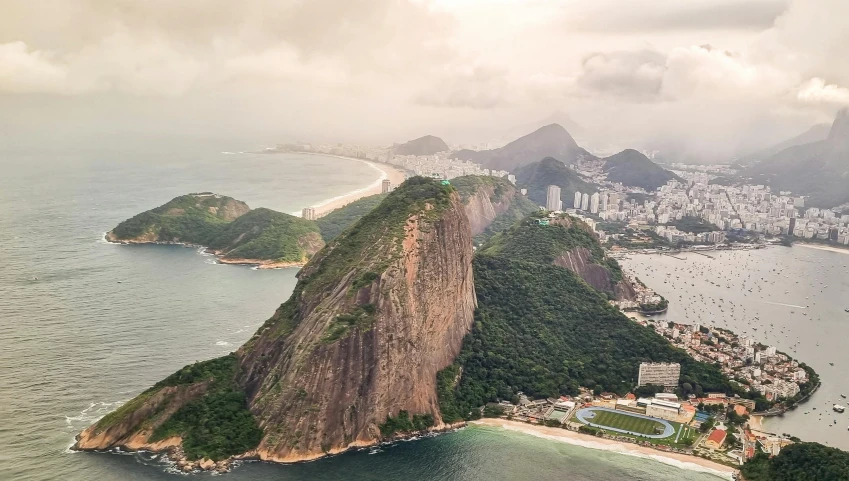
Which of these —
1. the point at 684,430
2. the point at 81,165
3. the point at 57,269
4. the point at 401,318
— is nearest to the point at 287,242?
the point at 57,269

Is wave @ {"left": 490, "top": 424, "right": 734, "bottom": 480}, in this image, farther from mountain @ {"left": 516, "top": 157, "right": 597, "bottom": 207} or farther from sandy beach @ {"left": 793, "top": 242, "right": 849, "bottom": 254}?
mountain @ {"left": 516, "top": 157, "right": 597, "bottom": 207}

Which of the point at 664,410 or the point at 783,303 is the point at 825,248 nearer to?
the point at 783,303

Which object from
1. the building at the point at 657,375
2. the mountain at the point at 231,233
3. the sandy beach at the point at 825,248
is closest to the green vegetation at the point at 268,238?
the mountain at the point at 231,233

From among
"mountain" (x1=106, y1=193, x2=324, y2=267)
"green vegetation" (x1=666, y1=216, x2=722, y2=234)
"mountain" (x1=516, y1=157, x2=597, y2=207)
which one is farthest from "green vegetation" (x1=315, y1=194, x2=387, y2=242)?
"green vegetation" (x1=666, y1=216, x2=722, y2=234)

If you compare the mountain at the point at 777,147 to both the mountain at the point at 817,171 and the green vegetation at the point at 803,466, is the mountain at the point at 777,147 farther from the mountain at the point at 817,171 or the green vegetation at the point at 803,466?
the green vegetation at the point at 803,466

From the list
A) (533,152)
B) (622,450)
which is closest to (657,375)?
(622,450)
